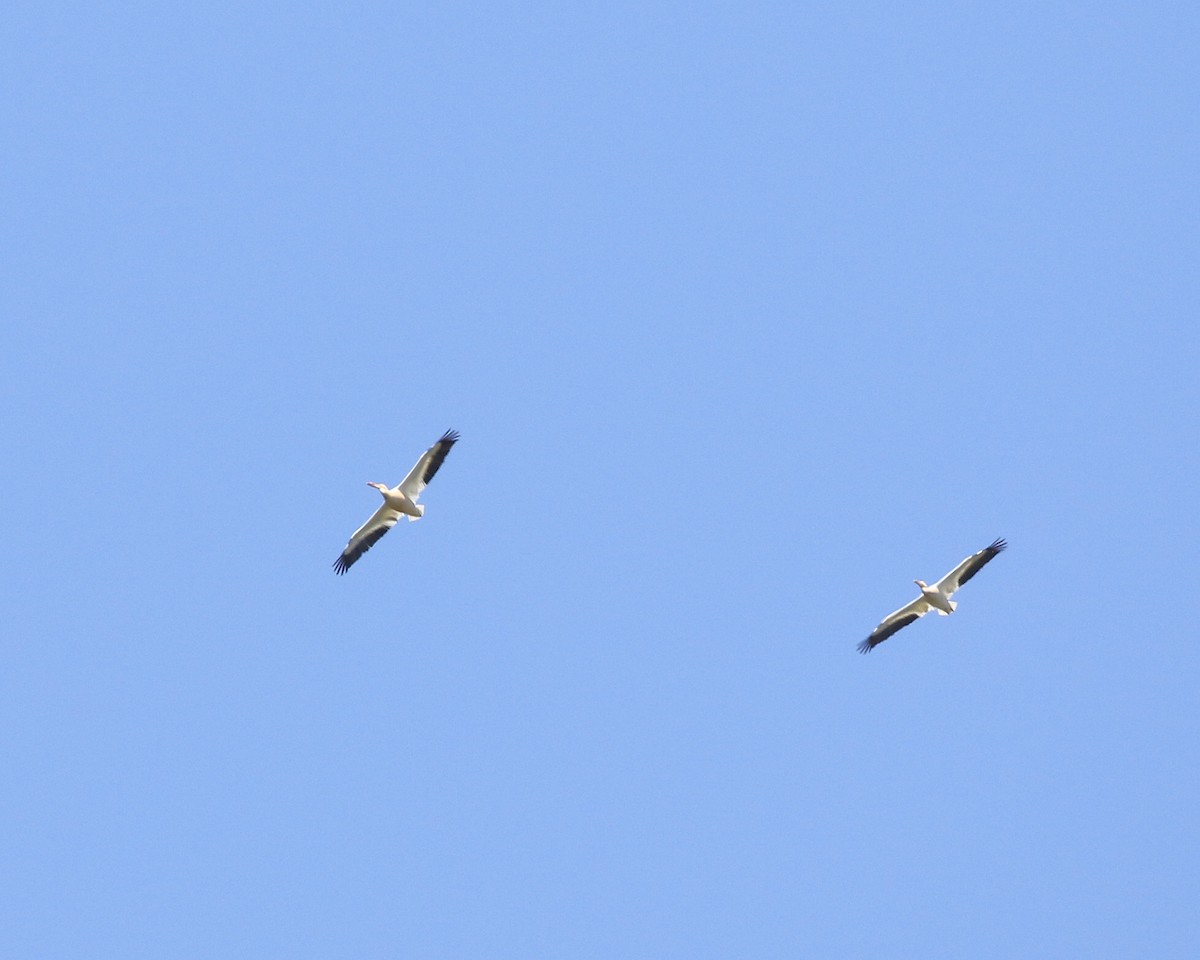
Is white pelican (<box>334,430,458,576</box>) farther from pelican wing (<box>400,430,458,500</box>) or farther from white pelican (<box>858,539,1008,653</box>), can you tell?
white pelican (<box>858,539,1008,653</box>)

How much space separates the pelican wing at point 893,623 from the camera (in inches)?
1468

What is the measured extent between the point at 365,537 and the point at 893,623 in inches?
481

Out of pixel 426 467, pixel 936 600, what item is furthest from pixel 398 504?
pixel 936 600

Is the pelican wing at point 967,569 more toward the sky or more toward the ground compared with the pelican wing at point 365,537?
more toward the sky

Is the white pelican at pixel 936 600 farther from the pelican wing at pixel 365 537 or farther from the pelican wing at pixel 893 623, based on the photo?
the pelican wing at pixel 365 537

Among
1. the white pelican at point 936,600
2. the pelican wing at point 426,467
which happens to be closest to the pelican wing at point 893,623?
the white pelican at point 936,600

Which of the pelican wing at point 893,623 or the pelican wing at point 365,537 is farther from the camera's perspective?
the pelican wing at point 893,623

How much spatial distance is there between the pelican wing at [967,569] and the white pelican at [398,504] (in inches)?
444

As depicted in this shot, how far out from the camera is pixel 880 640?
38188 mm

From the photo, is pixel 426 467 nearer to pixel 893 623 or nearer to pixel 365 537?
pixel 365 537

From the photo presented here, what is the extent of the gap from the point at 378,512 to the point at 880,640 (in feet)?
39.8

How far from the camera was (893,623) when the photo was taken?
37.9 metres

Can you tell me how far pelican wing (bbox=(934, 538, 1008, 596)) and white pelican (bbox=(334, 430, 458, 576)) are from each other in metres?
11.3

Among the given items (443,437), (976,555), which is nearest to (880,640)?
(976,555)
